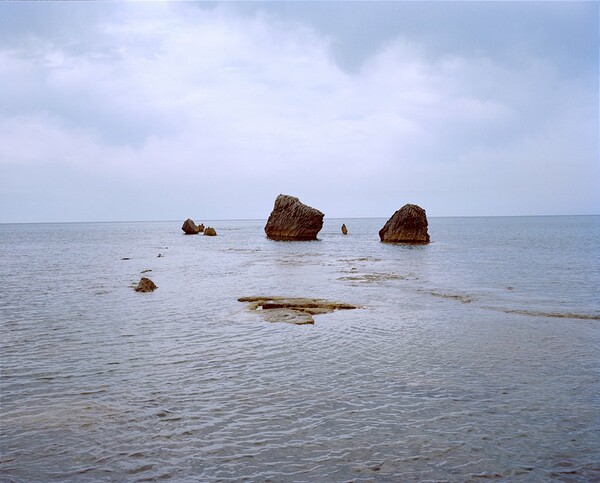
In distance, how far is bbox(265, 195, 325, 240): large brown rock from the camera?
9331 cm

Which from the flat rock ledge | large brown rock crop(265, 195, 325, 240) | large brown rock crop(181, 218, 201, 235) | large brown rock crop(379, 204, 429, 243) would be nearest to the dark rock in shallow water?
the flat rock ledge

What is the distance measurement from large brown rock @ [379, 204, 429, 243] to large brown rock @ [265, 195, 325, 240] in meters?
15.7

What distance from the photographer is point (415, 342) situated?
49.6 ft

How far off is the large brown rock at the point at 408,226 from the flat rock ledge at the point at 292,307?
59191 mm


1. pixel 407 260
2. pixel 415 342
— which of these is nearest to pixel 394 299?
pixel 415 342

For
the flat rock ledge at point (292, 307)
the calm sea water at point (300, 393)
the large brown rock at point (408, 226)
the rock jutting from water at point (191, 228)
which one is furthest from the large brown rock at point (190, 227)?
the flat rock ledge at point (292, 307)

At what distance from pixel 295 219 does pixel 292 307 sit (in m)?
73.3

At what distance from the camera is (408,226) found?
81.4m

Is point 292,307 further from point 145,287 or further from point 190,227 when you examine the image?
point 190,227

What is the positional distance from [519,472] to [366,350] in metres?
7.20

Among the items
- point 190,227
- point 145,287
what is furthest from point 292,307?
point 190,227

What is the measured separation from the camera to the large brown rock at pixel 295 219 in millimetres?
93312

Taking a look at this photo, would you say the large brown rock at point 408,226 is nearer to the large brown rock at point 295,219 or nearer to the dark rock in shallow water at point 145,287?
the large brown rock at point 295,219

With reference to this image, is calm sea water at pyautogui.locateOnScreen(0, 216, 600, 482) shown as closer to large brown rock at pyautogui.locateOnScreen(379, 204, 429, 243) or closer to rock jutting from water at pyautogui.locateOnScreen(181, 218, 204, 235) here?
large brown rock at pyautogui.locateOnScreen(379, 204, 429, 243)
